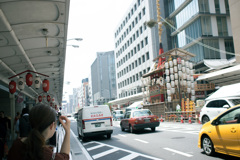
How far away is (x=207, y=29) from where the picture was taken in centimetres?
4134

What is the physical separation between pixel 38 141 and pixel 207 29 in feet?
144

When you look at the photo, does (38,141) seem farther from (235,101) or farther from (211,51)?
(211,51)

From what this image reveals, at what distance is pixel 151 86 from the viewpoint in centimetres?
3506

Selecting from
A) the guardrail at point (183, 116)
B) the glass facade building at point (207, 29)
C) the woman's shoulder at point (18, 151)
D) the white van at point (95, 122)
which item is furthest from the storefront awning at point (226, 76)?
the woman's shoulder at point (18, 151)

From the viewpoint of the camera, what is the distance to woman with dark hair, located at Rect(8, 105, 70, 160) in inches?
70.3

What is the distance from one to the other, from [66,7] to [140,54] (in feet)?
170

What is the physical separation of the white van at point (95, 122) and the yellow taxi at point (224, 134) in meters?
7.82

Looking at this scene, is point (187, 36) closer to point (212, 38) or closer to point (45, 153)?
point (212, 38)

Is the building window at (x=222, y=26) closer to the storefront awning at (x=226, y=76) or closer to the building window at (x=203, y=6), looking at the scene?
the building window at (x=203, y=6)

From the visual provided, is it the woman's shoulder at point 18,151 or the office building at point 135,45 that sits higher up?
the office building at point 135,45

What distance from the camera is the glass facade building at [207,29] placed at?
4072 cm

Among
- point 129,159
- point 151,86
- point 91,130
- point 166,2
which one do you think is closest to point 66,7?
point 129,159

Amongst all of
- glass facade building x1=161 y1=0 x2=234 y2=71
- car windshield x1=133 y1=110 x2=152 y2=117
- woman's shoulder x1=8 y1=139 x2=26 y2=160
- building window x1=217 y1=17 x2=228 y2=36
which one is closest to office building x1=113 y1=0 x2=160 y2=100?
glass facade building x1=161 y1=0 x2=234 y2=71

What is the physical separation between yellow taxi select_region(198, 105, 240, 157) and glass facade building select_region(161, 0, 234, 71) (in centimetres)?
3452
